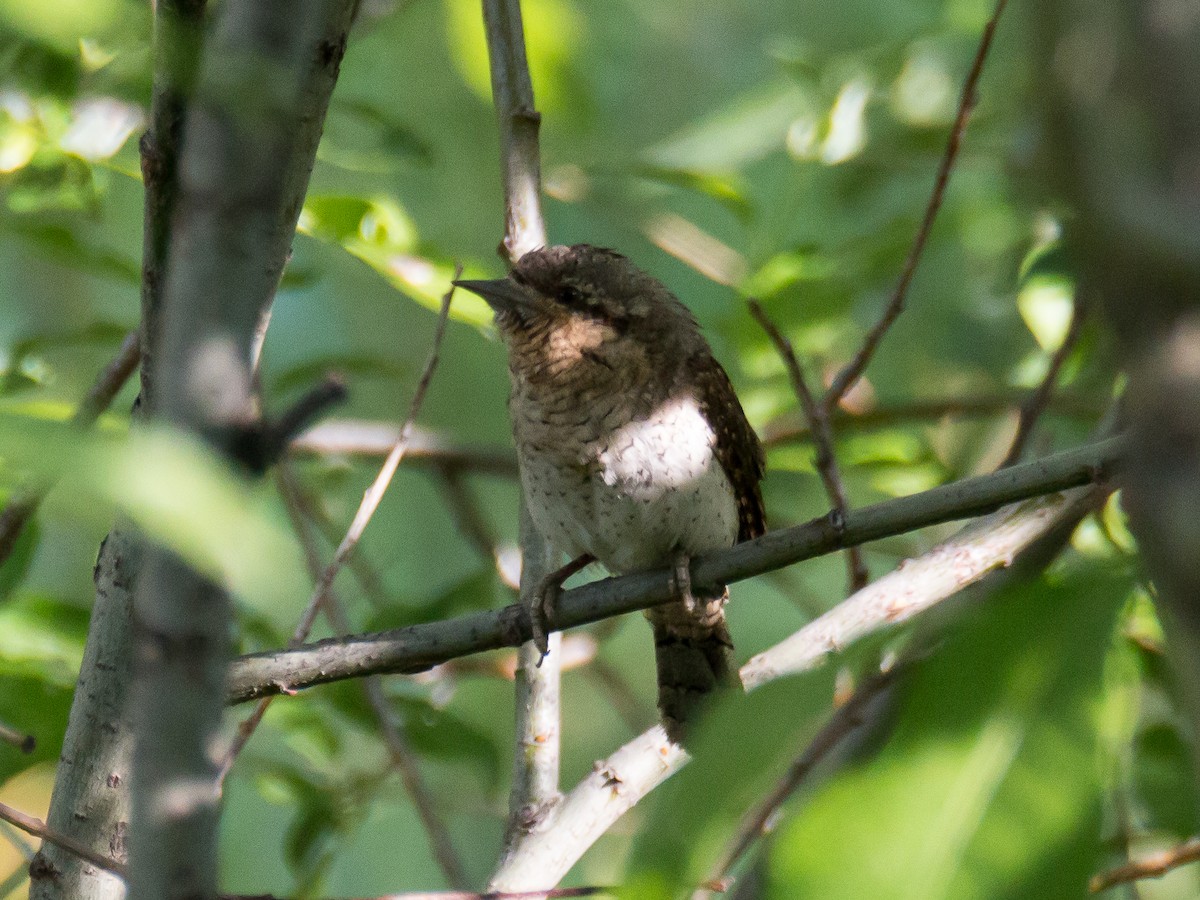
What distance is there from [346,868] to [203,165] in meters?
5.20

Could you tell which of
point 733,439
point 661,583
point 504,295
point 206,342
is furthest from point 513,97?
point 206,342

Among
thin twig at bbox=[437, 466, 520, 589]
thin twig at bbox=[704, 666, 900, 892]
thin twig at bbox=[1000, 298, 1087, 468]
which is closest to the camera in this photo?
thin twig at bbox=[704, 666, 900, 892]

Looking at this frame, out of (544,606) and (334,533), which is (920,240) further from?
(334,533)

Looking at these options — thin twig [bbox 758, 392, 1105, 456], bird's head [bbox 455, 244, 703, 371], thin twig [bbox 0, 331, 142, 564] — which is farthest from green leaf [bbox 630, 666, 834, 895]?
thin twig [bbox 758, 392, 1105, 456]

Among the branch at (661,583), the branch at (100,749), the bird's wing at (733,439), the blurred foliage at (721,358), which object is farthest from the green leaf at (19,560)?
the bird's wing at (733,439)

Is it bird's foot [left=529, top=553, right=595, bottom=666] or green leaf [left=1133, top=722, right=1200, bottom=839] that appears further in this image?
bird's foot [left=529, top=553, right=595, bottom=666]

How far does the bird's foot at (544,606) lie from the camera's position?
1870mm

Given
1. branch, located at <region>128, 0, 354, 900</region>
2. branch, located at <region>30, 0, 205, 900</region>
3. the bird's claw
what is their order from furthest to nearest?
the bird's claw → branch, located at <region>30, 0, 205, 900</region> → branch, located at <region>128, 0, 354, 900</region>

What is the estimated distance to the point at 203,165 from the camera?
0.69m

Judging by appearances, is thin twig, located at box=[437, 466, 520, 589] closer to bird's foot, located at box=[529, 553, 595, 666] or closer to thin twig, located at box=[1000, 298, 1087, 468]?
bird's foot, located at box=[529, 553, 595, 666]

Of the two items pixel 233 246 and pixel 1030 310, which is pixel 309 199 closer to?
pixel 1030 310

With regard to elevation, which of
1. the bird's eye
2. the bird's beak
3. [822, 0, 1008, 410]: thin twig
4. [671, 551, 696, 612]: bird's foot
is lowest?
[671, 551, 696, 612]: bird's foot

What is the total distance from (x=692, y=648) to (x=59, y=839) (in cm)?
164

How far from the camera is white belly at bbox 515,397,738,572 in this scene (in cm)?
256
